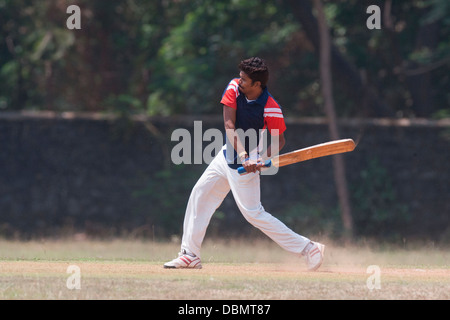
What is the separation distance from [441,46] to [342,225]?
A: 494cm

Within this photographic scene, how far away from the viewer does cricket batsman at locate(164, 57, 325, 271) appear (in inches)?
338

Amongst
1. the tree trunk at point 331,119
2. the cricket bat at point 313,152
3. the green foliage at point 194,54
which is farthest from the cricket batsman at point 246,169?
the green foliage at point 194,54

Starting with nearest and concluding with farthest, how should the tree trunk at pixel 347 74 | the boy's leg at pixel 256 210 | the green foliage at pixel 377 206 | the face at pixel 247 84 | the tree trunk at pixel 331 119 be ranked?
the face at pixel 247 84 → the boy's leg at pixel 256 210 → the tree trunk at pixel 331 119 → the green foliage at pixel 377 206 → the tree trunk at pixel 347 74

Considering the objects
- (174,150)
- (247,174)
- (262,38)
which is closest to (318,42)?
(262,38)

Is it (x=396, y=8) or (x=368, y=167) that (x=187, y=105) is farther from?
(x=396, y=8)

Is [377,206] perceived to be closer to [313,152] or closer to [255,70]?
[313,152]

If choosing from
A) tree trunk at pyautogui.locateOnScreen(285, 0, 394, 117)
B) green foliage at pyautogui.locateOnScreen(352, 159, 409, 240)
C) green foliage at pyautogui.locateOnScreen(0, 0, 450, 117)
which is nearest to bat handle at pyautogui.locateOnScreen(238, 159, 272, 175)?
green foliage at pyautogui.locateOnScreen(352, 159, 409, 240)

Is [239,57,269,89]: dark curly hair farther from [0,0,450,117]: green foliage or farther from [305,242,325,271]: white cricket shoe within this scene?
[0,0,450,117]: green foliage

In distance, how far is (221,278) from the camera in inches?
320

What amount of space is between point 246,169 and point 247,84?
0.92 metres

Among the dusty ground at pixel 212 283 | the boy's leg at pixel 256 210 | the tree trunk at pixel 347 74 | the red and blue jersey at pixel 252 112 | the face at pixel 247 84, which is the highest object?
the tree trunk at pixel 347 74

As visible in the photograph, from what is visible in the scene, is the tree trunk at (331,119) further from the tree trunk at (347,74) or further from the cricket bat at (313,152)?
the cricket bat at (313,152)

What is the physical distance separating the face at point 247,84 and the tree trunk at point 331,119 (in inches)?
367

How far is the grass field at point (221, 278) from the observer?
23.7 ft
